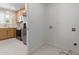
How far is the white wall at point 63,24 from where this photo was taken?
10.1 feet

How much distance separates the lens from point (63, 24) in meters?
3.43

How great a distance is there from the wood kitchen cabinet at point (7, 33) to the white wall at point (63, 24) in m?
2.57

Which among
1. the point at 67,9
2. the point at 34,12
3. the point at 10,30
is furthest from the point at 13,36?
the point at 67,9

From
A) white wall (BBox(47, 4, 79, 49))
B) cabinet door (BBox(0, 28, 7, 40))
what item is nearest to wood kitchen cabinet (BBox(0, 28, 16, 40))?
cabinet door (BBox(0, 28, 7, 40))

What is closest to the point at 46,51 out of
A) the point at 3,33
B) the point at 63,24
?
the point at 63,24

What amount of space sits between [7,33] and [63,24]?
129 inches

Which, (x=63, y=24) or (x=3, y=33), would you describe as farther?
(x=3, y=33)

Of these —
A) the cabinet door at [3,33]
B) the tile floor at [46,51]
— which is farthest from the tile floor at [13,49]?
the cabinet door at [3,33]

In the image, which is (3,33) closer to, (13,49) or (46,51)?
(13,49)

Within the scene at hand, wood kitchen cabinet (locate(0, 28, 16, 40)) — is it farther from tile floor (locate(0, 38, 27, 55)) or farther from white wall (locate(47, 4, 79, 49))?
white wall (locate(47, 4, 79, 49))

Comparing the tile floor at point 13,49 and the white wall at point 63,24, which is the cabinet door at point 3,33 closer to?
the tile floor at point 13,49

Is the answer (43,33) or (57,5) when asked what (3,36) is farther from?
(57,5)

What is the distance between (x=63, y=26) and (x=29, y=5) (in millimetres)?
1462

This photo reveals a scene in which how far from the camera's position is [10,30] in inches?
218
